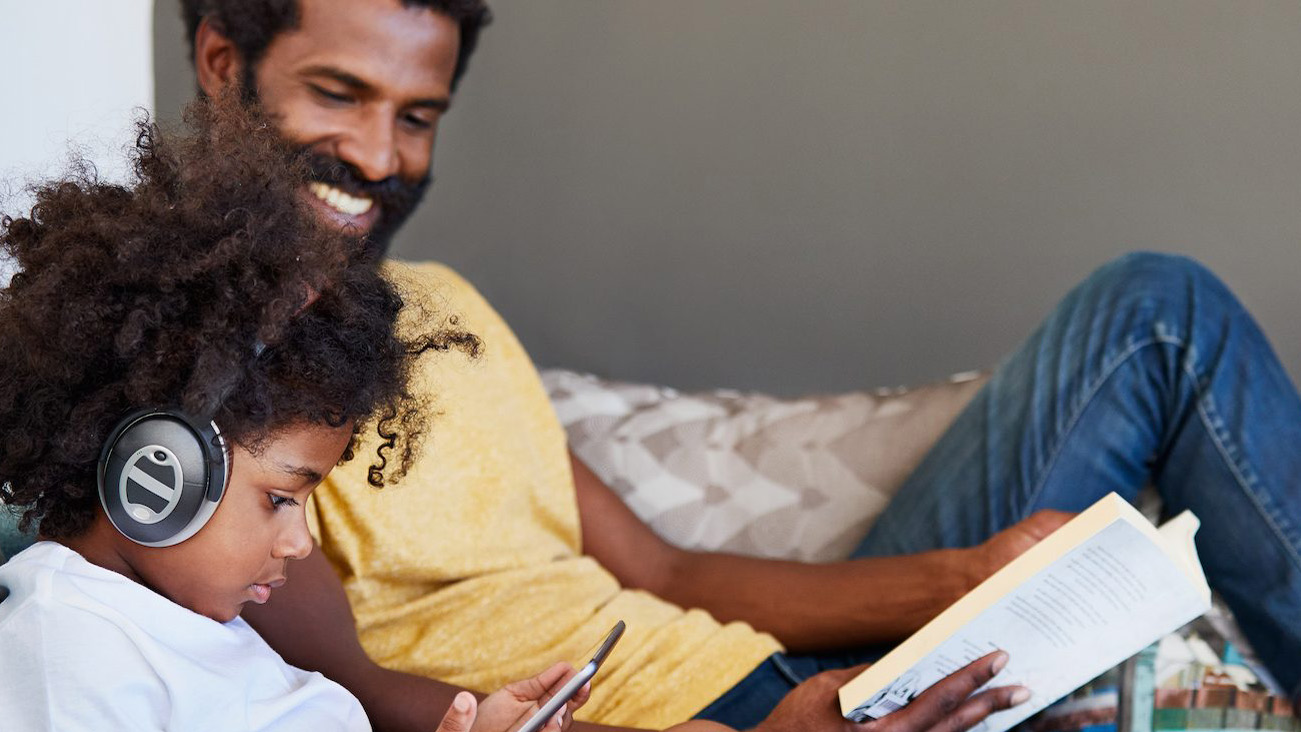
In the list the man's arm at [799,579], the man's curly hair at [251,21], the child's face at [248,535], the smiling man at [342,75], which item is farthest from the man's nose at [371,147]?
the child's face at [248,535]

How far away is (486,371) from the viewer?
153 centimetres

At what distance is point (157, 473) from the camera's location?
0.78 metres

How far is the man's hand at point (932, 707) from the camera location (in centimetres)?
107

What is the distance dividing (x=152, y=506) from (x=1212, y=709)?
101 centimetres

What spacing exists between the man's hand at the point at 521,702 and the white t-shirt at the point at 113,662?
0.40ft

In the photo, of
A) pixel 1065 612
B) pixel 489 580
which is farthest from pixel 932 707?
pixel 489 580

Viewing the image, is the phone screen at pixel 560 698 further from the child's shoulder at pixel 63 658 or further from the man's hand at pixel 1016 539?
the man's hand at pixel 1016 539

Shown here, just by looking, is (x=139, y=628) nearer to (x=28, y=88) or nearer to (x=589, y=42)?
(x=28, y=88)

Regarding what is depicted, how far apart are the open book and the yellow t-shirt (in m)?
0.27

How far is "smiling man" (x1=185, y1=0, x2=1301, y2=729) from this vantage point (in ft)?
4.28

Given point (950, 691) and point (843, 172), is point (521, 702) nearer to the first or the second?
point (950, 691)

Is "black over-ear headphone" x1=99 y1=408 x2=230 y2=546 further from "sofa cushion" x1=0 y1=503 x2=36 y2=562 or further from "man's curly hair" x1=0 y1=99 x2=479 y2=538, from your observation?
"sofa cushion" x1=0 y1=503 x2=36 y2=562

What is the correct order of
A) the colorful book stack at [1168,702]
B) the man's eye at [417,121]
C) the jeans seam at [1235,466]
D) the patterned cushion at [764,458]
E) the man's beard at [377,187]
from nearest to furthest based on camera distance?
1. the colorful book stack at [1168,702]
2. the jeans seam at [1235,466]
3. the man's beard at [377,187]
4. the man's eye at [417,121]
5. the patterned cushion at [764,458]

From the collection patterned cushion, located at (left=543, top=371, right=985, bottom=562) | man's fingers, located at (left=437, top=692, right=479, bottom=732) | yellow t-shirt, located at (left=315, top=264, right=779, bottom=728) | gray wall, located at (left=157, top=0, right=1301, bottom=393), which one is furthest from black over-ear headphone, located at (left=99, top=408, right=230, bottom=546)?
gray wall, located at (left=157, top=0, right=1301, bottom=393)
